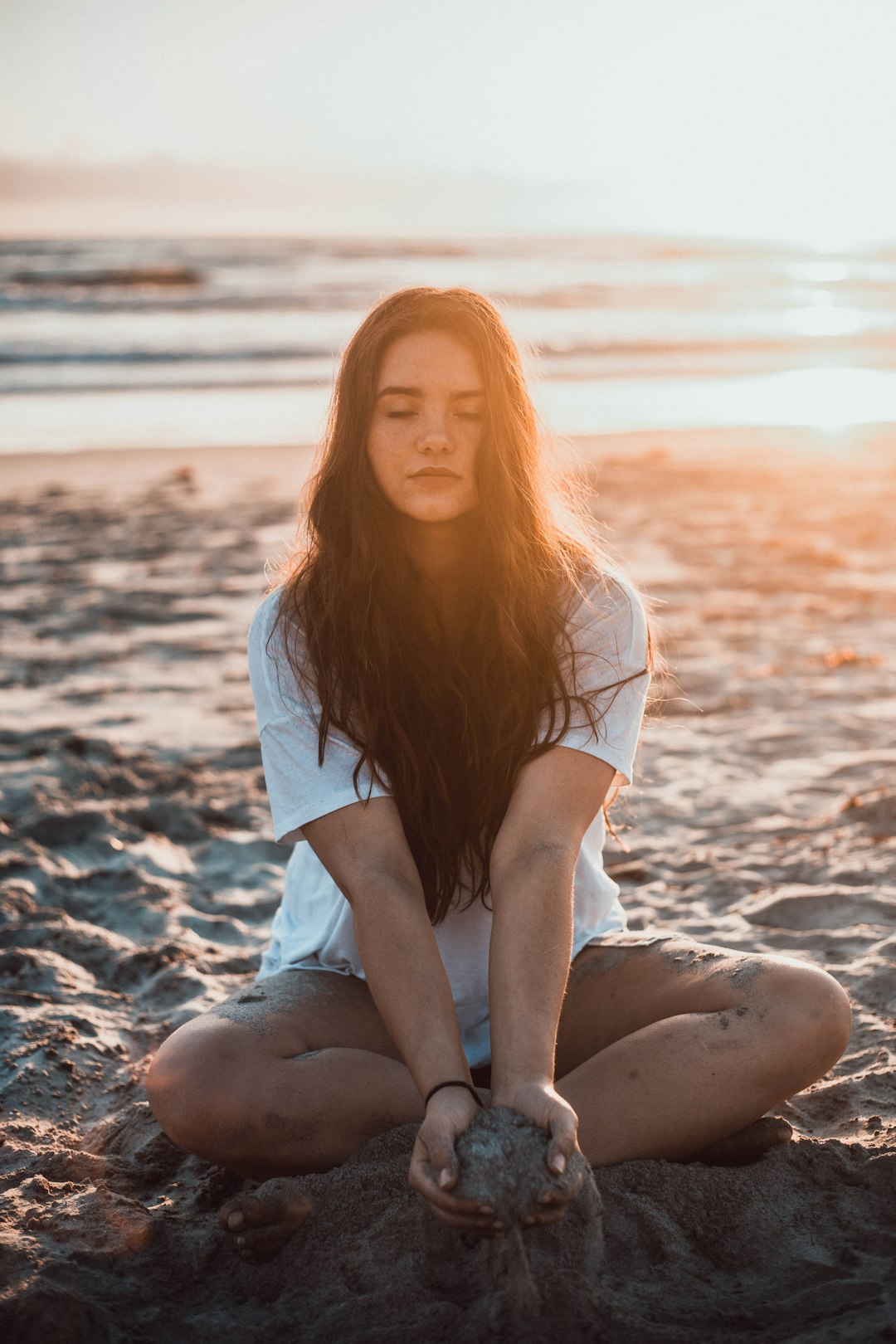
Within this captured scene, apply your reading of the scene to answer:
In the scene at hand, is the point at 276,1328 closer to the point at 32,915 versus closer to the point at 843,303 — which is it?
the point at 32,915

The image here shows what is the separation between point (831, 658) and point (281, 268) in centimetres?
2653

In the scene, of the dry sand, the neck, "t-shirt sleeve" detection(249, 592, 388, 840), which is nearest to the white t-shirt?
"t-shirt sleeve" detection(249, 592, 388, 840)

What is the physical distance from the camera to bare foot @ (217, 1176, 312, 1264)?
2012mm

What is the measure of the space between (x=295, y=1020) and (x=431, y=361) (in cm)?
131

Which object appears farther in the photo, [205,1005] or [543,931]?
[205,1005]

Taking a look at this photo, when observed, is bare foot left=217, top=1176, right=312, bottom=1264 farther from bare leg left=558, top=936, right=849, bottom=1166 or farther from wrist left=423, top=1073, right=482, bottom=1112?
bare leg left=558, top=936, right=849, bottom=1166

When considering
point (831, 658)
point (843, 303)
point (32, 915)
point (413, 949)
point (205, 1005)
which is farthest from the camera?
point (843, 303)

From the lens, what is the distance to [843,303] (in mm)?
24641

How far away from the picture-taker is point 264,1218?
6.61 feet

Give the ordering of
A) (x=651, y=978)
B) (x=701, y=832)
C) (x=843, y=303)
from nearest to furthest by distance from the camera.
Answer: (x=651, y=978) → (x=701, y=832) → (x=843, y=303)

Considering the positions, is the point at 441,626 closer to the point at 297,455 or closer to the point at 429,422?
the point at 429,422

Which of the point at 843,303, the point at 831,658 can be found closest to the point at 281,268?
the point at 843,303

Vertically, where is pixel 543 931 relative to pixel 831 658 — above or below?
above

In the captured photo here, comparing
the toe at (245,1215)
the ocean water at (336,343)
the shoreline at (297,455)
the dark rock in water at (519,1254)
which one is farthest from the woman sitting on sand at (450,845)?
the shoreline at (297,455)
